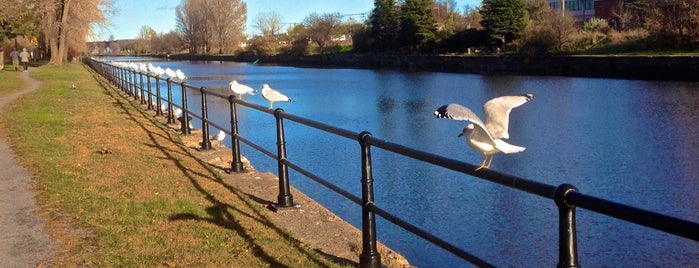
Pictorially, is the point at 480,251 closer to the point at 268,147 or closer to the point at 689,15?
the point at 268,147

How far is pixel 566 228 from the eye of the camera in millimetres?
2861

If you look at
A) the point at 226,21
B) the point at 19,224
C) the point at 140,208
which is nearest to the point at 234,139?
the point at 140,208

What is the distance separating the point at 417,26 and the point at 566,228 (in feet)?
199

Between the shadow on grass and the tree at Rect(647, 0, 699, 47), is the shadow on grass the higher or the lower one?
the lower one

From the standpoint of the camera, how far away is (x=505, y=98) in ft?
12.9

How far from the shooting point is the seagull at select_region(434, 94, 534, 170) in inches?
135

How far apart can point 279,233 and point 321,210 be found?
3.58ft

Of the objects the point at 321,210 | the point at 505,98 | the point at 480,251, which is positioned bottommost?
the point at 480,251

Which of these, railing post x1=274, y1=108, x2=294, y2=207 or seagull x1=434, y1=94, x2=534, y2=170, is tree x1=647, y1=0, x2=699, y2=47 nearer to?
railing post x1=274, y1=108, x2=294, y2=207

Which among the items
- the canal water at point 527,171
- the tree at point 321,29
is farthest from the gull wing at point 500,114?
the tree at point 321,29

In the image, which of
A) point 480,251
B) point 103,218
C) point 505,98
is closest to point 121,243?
point 103,218

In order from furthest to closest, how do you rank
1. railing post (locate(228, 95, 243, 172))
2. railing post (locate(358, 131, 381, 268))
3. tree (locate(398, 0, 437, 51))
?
tree (locate(398, 0, 437, 51))
railing post (locate(228, 95, 243, 172))
railing post (locate(358, 131, 381, 268))

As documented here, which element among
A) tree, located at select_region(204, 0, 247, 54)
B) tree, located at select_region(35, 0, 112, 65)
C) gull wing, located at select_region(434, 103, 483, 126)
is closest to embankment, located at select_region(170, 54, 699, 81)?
tree, located at select_region(35, 0, 112, 65)

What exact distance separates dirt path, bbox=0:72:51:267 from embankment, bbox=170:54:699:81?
29311 millimetres
